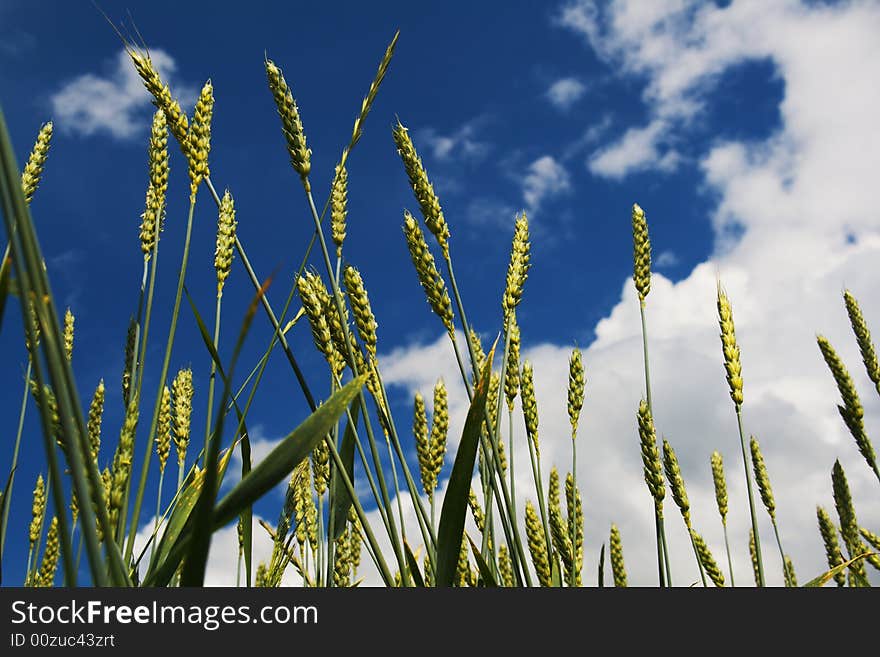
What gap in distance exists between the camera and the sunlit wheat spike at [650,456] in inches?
67.1

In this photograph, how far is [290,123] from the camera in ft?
4.88

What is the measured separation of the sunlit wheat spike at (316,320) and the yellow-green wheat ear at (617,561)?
1789 millimetres

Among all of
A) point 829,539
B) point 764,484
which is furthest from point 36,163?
point 829,539

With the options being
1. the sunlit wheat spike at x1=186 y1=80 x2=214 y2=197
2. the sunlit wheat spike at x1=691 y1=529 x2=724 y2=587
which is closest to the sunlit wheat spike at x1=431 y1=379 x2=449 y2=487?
the sunlit wheat spike at x1=186 y1=80 x2=214 y2=197

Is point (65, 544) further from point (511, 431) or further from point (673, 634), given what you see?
point (511, 431)

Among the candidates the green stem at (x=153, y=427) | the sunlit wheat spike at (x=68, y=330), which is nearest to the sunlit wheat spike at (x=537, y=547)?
the green stem at (x=153, y=427)

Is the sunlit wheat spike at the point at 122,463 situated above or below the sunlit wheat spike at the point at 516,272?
below

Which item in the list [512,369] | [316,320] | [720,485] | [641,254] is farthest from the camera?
[720,485]

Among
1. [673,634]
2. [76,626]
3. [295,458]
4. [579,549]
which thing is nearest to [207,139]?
[295,458]

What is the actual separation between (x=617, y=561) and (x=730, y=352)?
4.03 feet

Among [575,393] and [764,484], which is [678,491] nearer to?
[575,393]

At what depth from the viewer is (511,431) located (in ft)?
6.23

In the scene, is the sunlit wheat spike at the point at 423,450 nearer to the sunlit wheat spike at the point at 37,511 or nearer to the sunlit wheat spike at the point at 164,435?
the sunlit wheat spike at the point at 164,435

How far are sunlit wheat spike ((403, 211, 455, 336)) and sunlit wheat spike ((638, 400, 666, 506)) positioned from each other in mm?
641
